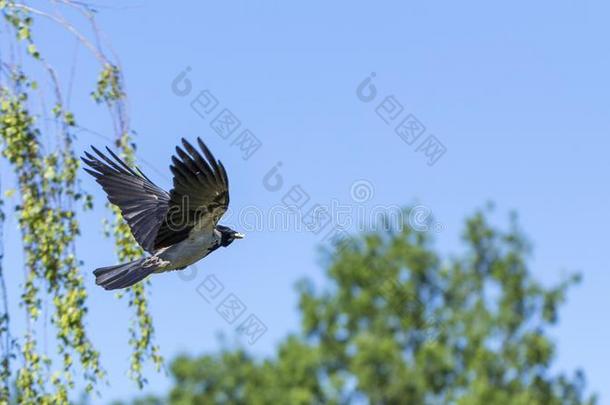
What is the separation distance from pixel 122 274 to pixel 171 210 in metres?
0.47

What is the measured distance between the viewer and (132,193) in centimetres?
734

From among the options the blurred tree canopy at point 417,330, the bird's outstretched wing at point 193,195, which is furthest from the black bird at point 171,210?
the blurred tree canopy at point 417,330

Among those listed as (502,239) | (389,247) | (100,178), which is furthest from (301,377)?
(100,178)

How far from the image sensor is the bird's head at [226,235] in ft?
22.6

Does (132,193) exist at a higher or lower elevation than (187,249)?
higher

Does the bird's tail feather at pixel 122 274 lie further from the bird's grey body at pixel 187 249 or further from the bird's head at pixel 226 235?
the bird's head at pixel 226 235

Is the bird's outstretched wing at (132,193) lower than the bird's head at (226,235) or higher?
higher

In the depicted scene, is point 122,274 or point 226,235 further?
point 226,235

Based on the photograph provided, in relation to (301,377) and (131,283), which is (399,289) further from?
(131,283)

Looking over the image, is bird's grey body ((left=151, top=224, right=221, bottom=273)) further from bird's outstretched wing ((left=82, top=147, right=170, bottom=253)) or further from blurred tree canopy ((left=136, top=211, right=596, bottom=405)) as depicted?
blurred tree canopy ((left=136, top=211, right=596, bottom=405))

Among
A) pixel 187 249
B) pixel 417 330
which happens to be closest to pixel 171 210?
pixel 187 249

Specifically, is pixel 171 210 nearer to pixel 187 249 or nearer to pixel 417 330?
pixel 187 249

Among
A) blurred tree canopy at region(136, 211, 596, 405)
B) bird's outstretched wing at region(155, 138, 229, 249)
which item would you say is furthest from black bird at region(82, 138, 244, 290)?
blurred tree canopy at region(136, 211, 596, 405)

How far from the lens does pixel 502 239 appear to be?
21.8 metres
